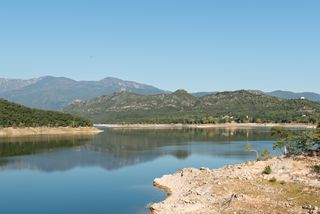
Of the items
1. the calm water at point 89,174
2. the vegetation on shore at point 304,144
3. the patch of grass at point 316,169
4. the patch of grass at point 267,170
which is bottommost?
the calm water at point 89,174

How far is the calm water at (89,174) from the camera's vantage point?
57594 mm

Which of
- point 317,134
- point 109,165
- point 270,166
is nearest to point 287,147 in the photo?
point 317,134

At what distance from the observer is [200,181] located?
200ft

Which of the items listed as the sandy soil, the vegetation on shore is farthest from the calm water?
the vegetation on shore

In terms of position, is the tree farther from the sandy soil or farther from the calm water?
the calm water

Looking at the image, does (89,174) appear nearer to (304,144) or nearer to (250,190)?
(304,144)

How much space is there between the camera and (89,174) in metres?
84.9

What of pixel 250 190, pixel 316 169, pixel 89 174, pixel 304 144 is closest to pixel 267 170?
pixel 316 169

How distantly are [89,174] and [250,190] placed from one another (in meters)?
43.4

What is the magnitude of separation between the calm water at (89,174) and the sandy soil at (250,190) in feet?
17.0

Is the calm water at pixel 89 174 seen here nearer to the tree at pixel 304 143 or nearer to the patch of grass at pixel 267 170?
the patch of grass at pixel 267 170

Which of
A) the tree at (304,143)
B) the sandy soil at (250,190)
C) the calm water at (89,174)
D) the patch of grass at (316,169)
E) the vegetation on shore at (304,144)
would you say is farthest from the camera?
the tree at (304,143)

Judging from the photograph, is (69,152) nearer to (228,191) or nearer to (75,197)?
(75,197)

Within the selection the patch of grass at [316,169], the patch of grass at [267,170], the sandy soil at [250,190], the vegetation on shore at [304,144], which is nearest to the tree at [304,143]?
the vegetation on shore at [304,144]
